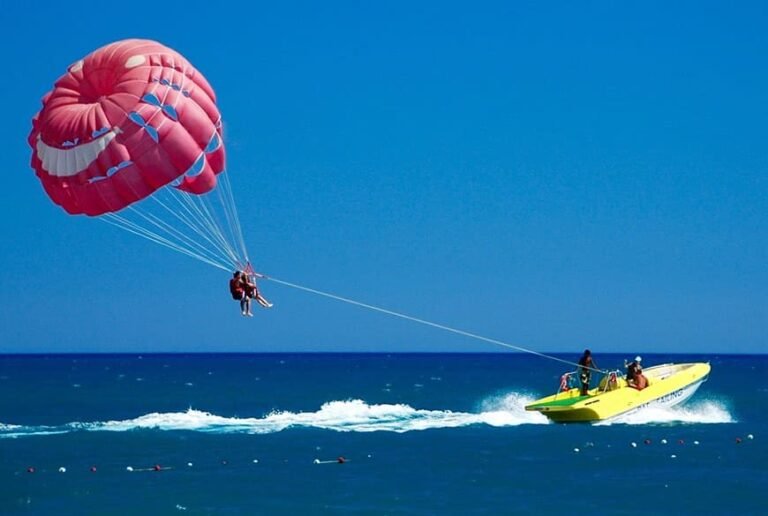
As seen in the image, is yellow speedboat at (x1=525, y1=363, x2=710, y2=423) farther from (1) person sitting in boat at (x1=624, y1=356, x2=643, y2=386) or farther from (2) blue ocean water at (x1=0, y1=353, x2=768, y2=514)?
(2) blue ocean water at (x1=0, y1=353, x2=768, y2=514)

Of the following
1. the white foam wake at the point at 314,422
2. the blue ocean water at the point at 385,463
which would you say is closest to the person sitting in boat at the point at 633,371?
the blue ocean water at the point at 385,463

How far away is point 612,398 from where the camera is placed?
1089 inches

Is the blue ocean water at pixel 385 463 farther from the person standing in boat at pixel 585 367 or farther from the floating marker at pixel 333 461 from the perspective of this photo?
the person standing in boat at pixel 585 367

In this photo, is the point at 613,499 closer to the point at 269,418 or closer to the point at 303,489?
the point at 303,489

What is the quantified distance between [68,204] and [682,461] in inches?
540

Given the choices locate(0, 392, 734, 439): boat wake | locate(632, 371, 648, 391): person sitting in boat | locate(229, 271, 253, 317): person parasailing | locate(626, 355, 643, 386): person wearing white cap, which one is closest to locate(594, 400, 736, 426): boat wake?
locate(0, 392, 734, 439): boat wake

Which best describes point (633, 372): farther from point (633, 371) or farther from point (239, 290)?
point (239, 290)

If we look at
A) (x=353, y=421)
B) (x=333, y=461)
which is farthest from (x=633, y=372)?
(x=333, y=461)

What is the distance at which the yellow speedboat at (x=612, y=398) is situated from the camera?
2744 cm

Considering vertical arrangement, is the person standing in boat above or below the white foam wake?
above

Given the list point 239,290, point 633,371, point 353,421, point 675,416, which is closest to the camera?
point 239,290

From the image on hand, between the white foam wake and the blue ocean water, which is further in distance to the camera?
the white foam wake

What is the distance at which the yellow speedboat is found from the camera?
27.4 metres

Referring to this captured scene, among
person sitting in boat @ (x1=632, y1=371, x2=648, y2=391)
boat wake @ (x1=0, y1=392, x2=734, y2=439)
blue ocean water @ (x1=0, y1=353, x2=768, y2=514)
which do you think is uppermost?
person sitting in boat @ (x1=632, y1=371, x2=648, y2=391)
